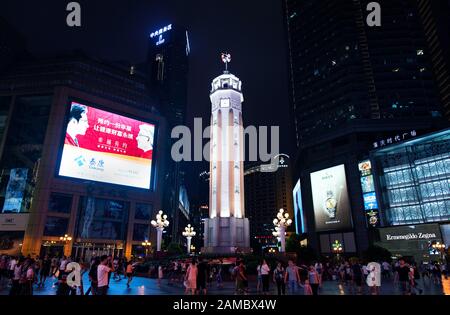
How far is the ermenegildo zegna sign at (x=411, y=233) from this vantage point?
145ft

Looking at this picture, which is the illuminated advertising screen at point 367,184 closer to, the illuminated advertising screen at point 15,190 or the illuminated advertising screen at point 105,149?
the illuminated advertising screen at point 105,149

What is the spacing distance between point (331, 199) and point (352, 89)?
1331 inches

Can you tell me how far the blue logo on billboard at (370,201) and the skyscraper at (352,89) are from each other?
1040 mm

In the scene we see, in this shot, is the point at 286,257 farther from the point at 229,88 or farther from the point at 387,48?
the point at 387,48

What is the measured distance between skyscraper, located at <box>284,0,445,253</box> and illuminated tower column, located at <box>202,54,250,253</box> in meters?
23.1

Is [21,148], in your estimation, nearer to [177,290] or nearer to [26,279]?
[177,290]

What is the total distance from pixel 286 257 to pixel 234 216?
11.6 metres

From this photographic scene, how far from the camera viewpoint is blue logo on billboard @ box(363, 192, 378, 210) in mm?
52719

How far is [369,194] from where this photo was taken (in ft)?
177

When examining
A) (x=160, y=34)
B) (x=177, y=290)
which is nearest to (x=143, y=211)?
(x=177, y=290)

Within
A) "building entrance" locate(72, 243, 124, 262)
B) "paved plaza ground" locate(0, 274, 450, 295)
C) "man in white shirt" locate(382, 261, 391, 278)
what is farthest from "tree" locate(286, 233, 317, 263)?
"building entrance" locate(72, 243, 124, 262)

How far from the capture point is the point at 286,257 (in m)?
35.4

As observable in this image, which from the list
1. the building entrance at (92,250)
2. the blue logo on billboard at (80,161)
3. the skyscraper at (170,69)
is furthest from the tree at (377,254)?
the skyscraper at (170,69)

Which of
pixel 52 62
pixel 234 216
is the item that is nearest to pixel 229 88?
pixel 234 216
